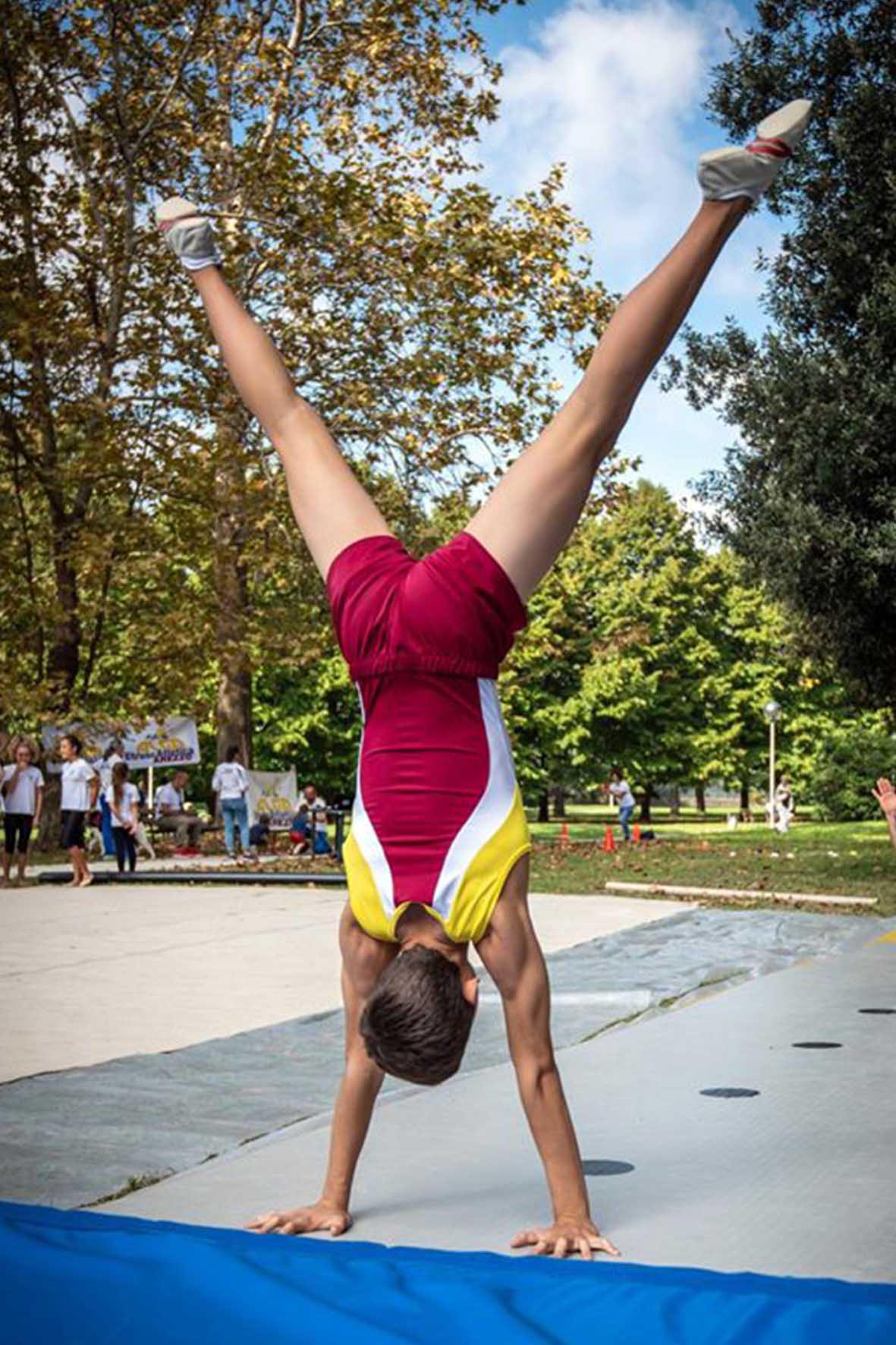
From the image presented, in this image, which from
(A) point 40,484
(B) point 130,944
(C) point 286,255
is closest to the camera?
(B) point 130,944

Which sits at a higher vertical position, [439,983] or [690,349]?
[690,349]

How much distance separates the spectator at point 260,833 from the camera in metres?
23.4

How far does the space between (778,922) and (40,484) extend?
12.1 meters

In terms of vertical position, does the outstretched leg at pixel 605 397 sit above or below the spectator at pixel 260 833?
above

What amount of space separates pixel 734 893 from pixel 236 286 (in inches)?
471

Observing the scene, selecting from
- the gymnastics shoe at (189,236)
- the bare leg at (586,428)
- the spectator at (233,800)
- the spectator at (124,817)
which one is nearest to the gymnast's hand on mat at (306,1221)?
the bare leg at (586,428)

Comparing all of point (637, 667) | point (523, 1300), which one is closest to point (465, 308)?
point (523, 1300)

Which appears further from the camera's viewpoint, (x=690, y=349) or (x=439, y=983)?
(x=690, y=349)

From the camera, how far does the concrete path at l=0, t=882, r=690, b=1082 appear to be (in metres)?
7.72

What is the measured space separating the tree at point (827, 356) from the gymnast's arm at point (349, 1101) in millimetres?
11521

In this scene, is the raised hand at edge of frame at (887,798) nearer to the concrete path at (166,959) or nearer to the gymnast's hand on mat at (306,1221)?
the concrete path at (166,959)

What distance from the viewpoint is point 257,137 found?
74.5 ft

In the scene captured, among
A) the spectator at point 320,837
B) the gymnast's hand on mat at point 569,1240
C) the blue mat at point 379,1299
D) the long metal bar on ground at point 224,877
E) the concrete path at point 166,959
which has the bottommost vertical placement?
the gymnast's hand on mat at point 569,1240

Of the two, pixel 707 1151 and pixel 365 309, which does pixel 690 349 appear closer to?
pixel 365 309
